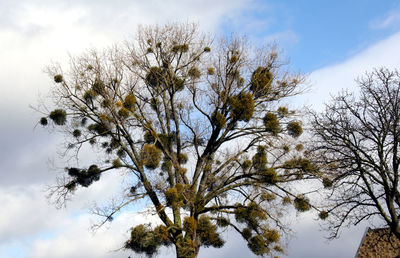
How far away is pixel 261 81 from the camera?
1375 centimetres

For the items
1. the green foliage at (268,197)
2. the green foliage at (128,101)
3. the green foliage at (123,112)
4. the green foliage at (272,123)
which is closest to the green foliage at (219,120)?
the green foliage at (272,123)

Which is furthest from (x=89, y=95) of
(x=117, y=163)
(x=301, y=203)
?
(x=301, y=203)

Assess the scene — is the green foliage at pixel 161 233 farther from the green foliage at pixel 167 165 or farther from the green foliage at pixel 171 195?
the green foliage at pixel 167 165

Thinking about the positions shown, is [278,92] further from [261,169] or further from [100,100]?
[100,100]

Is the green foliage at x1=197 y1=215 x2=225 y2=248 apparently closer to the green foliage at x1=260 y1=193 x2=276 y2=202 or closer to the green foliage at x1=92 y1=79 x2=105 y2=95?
the green foliage at x1=260 y1=193 x2=276 y2=202

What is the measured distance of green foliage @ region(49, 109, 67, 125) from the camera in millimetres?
12953

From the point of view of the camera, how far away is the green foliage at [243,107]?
12531mm

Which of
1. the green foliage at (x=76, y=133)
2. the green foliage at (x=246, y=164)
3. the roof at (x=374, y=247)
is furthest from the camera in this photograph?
the roof at (x=374, y=247)

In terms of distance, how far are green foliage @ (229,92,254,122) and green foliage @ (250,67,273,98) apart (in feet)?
3.05

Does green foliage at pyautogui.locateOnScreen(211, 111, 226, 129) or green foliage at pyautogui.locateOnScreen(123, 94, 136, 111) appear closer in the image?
green foliage at pyautogui.locateOnScreen(123, 94, 136, 111)

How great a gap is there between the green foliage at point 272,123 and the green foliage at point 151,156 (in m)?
3.77

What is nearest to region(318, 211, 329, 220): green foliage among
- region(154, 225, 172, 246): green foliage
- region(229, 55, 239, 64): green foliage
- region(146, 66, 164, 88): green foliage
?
region(154, 225, 172, 246): green foliage

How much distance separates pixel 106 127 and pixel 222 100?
14.0ft

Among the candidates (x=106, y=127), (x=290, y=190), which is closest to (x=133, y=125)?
(x=106, y=127)
